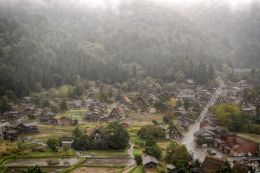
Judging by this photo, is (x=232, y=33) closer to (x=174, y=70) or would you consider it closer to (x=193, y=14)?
(x=193, y=14)

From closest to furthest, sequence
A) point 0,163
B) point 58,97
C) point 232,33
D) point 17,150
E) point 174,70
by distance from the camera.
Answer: point 0,163
point 17,150
point 58,97
point 174,70
point 232,33

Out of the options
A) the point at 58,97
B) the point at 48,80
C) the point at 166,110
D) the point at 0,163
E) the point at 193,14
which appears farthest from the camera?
the point at 193,14

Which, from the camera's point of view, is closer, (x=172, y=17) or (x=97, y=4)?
(x=172, y=17)

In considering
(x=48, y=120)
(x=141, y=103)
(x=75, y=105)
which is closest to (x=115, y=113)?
(x=141, y=103)

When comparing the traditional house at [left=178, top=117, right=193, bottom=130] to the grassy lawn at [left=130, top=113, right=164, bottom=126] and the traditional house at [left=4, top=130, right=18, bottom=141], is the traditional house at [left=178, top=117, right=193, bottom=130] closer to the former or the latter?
the grassy lawn at [left=130, top=113, right=164, bottom=126]

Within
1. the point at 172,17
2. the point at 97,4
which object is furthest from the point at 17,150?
the point at 97,4

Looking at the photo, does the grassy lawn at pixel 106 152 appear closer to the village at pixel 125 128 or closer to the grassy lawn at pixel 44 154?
the village at pixel 125 128
